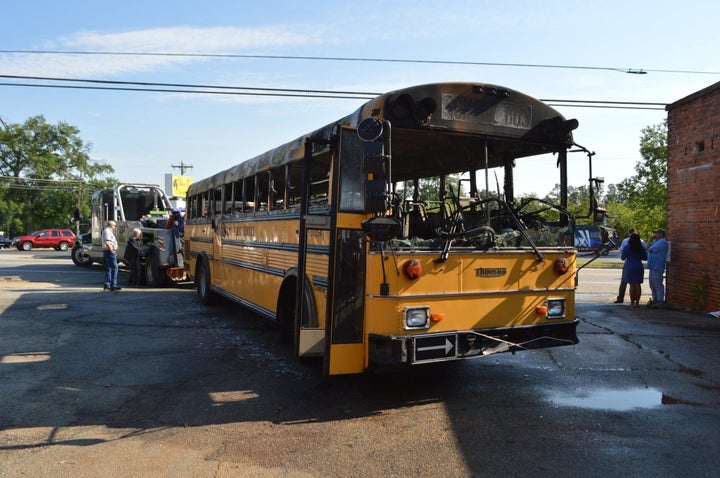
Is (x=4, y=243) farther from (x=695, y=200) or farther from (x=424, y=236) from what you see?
(x=424, y=236)

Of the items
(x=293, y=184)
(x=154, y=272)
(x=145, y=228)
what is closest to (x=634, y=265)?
(x=293, y=184)

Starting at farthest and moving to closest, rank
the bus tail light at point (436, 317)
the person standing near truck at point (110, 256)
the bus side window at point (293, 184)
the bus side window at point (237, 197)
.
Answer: the person standing near truck at point (110, 256)
the bus side window at point (237, 197)
the bus side window at point (293, 184)
the bus tail light at point (436, 317)

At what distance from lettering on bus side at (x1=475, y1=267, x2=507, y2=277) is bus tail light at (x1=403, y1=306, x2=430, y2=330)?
664 millimetres

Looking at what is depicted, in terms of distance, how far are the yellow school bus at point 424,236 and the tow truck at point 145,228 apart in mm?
8664

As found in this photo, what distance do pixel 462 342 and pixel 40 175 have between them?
193 feet

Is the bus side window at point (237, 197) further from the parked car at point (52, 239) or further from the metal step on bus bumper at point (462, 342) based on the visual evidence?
the parked car at point (52, 239)

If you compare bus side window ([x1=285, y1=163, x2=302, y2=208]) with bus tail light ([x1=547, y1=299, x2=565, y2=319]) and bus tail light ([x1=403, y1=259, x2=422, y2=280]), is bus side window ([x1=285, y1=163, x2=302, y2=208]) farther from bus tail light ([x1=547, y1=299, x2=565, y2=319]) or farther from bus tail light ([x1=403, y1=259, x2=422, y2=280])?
bus tail light ([x1=547, y1=299, x2=565, y2=319])

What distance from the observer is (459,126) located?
17.7ft

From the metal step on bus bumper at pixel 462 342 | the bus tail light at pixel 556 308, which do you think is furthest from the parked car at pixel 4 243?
the bus tail light at pixel 556 308

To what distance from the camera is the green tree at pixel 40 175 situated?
5416 centimetres

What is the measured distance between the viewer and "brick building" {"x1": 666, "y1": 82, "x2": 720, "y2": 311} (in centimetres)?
1069

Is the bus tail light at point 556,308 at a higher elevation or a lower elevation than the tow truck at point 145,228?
lower

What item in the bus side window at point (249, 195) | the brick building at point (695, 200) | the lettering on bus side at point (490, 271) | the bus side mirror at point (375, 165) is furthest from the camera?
the brick building at point (695, 200)

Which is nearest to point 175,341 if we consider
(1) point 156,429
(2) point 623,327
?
(1) point 156,429
